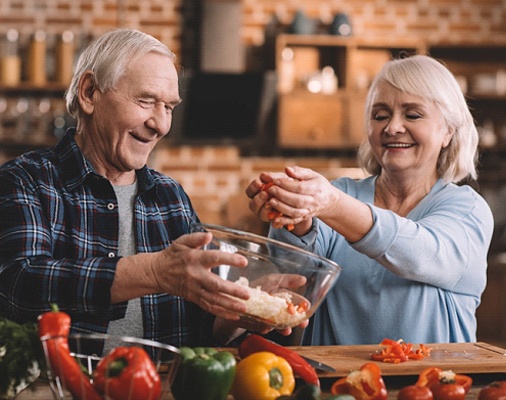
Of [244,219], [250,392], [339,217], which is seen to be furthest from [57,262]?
[244,219]

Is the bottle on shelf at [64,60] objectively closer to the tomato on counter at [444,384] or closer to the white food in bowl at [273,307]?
the white food in bowl at [273,307]

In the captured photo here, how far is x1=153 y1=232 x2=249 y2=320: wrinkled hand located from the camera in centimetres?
145

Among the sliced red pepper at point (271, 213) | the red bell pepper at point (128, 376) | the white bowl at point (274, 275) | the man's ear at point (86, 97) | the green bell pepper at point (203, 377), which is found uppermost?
the man's ear at point (86, 97)

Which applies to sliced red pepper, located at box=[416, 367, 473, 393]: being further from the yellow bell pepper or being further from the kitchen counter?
the yellow bell pepper

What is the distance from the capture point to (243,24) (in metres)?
5.78

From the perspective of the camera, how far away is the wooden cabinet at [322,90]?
5.54 m

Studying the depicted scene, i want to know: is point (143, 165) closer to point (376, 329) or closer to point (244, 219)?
point (376, 329)

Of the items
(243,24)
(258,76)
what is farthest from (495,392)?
(243,24)

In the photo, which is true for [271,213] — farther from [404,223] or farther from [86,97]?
[86,97]

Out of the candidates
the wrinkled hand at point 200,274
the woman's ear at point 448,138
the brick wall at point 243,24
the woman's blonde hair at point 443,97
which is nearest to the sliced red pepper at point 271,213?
the wrinkled hand at point 200,274

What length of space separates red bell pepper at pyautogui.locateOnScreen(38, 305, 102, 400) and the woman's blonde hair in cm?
124

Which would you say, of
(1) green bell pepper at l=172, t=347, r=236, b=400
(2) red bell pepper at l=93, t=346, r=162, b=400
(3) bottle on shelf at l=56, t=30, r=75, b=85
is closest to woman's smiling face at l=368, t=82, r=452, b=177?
(1) green bell pepper at l=172, t=347, r=236, b=400

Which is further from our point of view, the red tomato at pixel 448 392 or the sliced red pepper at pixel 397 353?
the sliced red pepper at pixel 397 353

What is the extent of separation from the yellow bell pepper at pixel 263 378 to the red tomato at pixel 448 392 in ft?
0.85
